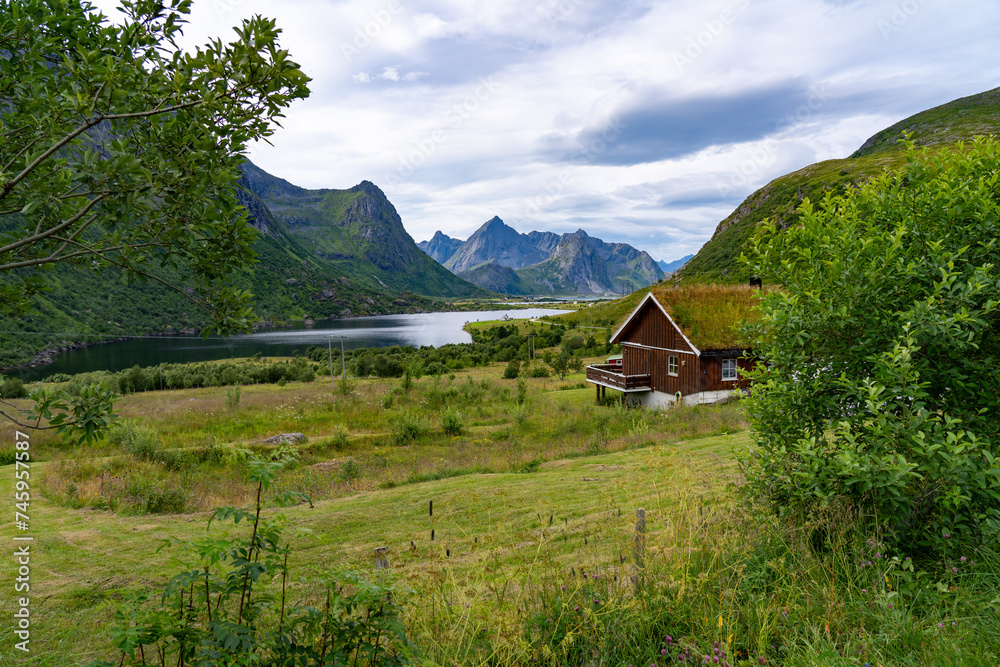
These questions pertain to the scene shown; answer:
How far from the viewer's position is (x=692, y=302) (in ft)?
89.6

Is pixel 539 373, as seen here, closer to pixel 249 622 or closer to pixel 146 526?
pixel 146 526

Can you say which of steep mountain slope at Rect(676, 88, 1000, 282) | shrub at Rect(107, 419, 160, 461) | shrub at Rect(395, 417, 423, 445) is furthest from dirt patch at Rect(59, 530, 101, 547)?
steep mountain slope at Rect(676, 88, 1000, 282)

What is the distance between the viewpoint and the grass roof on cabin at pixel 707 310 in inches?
1020

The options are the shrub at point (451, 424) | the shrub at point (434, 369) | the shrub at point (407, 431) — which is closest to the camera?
the shrub at point (407, 431)

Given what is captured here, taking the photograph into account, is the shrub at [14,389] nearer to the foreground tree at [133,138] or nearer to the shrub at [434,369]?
the shrub at [434,369]

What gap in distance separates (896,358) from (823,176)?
154031 mm

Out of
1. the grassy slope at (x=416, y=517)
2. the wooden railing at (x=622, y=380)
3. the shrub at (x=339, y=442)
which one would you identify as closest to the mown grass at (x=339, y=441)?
the shrub at (x=339, y=442)

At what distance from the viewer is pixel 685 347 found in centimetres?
2641

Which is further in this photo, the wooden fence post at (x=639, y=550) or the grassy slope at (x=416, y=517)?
the grassy slope at (x=416, y=517)

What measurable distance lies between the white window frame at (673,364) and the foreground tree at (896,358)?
74.5 ft

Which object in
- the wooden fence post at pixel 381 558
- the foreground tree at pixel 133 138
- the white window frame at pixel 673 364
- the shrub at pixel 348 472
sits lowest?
the shrub at pixel 348 472

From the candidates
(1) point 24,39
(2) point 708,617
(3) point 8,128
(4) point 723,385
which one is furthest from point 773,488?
(4) point 723,385

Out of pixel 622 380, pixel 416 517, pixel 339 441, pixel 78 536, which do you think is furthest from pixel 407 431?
pixel 622 380

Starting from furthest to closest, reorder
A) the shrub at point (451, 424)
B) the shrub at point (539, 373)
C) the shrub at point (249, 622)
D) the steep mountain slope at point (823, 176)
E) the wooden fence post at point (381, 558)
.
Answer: the steep mountain slope at point (823, 176) → the shrub at point (539, 373) → the shrub at point (451, 424) → the wooden fence post at point (381, 558) → the shrub at point (249, 622)
